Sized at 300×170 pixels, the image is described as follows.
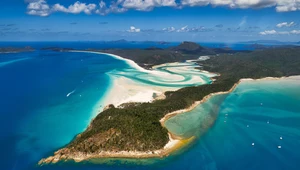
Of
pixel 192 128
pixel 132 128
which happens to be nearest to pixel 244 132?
pixel 192 128

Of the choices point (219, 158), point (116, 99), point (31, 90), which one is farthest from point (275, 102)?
point (31, 90)

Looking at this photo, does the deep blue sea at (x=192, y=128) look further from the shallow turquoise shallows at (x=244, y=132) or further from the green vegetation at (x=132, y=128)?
the green vegetation at (x=132, y=128)

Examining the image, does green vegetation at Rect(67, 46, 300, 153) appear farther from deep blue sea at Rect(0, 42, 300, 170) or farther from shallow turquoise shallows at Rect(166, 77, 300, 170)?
shallow turquoise shallows at Rect(166, 77, 300, 170)

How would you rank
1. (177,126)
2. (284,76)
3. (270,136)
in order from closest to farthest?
(270,136) → (177,126) → (284,76)

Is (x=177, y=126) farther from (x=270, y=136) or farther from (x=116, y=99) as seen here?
(x=116, y=99)

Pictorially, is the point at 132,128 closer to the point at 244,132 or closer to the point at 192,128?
the point at 192,128

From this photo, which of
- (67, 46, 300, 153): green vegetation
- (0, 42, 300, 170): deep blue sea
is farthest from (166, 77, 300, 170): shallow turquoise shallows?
(67, 46, 300, 153): green vegetation

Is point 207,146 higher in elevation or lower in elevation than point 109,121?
lower

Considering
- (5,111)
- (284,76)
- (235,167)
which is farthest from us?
(284,76)

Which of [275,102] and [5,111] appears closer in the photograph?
[5,111]
